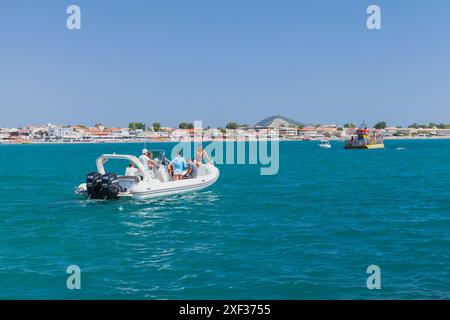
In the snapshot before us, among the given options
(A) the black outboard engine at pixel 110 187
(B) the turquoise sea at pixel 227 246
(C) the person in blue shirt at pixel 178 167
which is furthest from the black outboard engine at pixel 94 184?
(C) the person in blue shirt at pixel 178 167

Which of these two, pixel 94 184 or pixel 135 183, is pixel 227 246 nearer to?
pixel 135 183

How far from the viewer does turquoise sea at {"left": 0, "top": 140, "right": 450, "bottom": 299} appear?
36.7 ft

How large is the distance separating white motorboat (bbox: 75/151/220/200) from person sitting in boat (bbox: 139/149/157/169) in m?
0.29

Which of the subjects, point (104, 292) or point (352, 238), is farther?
point (352, 238)

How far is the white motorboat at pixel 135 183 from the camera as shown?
893 inches

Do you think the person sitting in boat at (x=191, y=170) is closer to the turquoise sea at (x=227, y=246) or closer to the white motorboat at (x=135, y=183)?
the white motorboat at (x=135, y=183)

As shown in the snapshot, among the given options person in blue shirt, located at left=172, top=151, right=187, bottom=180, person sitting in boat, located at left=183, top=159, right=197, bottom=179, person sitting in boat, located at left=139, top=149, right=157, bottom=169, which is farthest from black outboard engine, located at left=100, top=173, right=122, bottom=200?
person sitting in boat, located at left=183, top=159, right=197, bottom=179

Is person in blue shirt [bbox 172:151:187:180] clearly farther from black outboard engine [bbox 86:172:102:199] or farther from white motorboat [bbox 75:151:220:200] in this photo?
black outboard engine [bbox 86:172:102:199]
